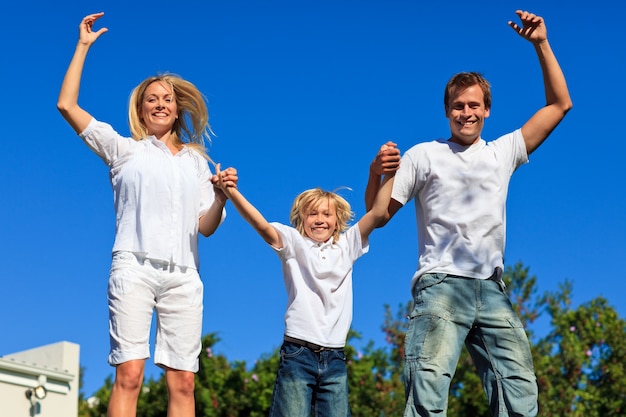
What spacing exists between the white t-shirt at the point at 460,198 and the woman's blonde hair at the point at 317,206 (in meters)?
0.75

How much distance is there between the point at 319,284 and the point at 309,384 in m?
0.57

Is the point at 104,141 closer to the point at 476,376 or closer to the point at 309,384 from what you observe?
the point at 309,384

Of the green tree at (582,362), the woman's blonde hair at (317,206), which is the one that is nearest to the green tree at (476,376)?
the green tree at (582,362)

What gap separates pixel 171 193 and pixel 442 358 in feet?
5.67

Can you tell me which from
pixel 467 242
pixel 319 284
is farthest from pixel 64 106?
pixel 467 242

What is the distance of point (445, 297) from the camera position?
4.87 meters

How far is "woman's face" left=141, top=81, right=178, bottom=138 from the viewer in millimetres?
5656

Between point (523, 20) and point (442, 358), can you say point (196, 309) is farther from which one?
point (523, 20)

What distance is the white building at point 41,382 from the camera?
15969mm

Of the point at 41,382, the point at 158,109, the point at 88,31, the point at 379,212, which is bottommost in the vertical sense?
the point at 379,212

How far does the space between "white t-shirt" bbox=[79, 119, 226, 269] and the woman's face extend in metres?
0.10

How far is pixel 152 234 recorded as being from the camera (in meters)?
5.20

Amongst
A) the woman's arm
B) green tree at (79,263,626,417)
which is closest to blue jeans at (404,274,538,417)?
the woman's arm

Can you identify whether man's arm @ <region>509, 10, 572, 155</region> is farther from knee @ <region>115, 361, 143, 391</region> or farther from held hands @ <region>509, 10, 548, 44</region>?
knee @ <region>115, 361, 143, 391</region>
